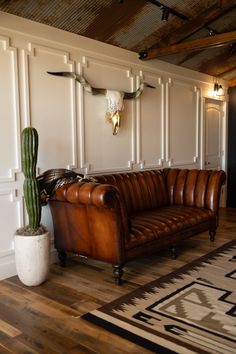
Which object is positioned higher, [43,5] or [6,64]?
[43,5]

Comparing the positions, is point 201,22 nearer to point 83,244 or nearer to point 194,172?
point 194,172

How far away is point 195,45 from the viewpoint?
162 inches

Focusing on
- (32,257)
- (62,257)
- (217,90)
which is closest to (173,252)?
(62,257)

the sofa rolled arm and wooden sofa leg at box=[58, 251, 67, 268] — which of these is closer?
the sofa rolled arm

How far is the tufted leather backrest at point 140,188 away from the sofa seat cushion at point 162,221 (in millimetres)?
150

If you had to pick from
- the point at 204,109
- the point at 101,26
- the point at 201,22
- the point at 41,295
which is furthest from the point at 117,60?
the point at 41,295

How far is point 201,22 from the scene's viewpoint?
14.0ft

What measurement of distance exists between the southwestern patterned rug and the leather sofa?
38 centimetres

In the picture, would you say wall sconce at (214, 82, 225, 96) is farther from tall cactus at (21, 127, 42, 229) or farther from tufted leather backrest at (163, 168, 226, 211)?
tall cactus at (21, 127, 42, 229)

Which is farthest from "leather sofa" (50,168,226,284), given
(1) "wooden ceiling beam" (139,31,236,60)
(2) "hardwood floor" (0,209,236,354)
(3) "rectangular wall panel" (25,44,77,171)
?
(1) "wooden ceiling beam" (139,31,236,60)

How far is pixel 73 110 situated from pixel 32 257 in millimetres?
1626

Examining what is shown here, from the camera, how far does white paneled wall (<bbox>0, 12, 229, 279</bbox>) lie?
124 inches

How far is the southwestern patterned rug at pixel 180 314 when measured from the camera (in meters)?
2.06

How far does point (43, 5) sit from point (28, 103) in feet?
2.95
